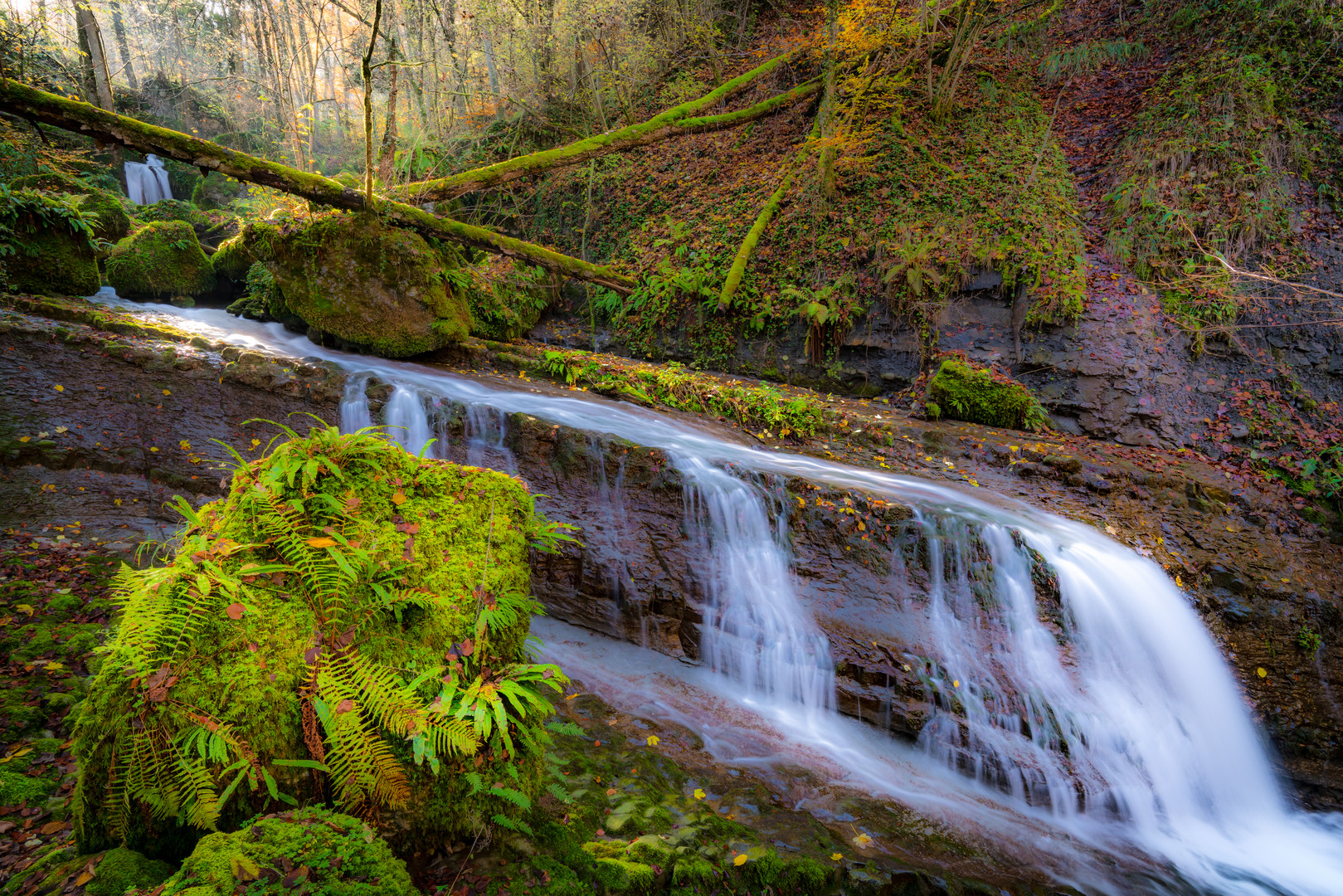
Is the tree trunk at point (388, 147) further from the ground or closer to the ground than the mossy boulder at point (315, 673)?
further from the ground

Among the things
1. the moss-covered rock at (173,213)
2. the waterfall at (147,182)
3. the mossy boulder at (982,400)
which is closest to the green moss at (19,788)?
the mossy boulder at (982,400)

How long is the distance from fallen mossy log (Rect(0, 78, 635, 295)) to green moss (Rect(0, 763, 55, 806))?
25.9 ft

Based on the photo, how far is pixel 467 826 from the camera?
7.42 ft

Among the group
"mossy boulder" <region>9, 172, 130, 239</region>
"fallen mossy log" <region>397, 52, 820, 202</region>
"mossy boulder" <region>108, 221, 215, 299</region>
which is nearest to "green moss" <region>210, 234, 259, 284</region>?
"mossy boulder" <region>108, 221, 215, 299</region>

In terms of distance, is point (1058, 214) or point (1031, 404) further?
point (1058, 214)

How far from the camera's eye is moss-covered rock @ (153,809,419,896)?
1615mm

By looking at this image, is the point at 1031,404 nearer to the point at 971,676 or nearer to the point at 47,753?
the point at 971,676

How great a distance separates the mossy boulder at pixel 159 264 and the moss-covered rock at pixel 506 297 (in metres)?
5.70

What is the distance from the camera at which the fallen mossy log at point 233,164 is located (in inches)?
271

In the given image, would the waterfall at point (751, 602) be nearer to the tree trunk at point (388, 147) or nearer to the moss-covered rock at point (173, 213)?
the tree trunk at point (388, 147)

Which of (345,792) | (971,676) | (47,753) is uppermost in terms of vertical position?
(345,792)

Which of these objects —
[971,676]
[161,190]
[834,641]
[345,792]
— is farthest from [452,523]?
[161,190]

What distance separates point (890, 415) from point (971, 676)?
4984 millimetres

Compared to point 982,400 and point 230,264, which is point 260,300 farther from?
point 982,400
